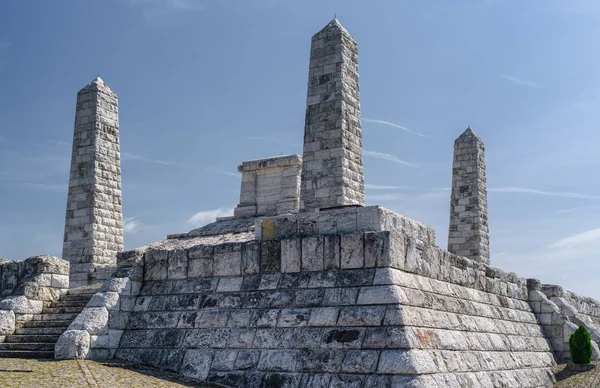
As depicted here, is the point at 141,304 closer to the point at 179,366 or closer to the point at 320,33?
the point at 179,366

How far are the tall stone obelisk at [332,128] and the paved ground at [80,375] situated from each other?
8393 millimetres

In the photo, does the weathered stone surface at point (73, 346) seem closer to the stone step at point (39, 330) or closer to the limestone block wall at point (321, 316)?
the limestone block wall at point (321, 316)

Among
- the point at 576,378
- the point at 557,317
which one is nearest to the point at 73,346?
the point at 576,378

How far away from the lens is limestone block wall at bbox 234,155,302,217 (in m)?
23.5

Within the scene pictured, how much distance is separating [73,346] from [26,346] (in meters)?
1.56

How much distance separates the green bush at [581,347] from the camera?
45.5ft

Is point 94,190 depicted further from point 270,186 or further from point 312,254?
point 312,254

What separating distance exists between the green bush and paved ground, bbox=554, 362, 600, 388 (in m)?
0.26

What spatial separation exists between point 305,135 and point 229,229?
4.34 m

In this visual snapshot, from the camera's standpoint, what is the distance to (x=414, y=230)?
11055 mm

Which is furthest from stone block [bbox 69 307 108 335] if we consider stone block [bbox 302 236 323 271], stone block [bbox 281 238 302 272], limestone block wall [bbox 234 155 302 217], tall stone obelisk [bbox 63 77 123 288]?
limestone block wall [bbox 234 155 302 217]

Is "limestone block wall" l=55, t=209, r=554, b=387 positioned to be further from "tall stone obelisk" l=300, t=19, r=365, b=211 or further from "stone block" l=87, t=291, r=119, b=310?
"tall stone obelisk" l=300, t=19, r=365, b=211

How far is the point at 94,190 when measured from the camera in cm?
2150

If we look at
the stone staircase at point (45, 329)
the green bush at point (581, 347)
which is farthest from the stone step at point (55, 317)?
the green bush at point (581, 347)
